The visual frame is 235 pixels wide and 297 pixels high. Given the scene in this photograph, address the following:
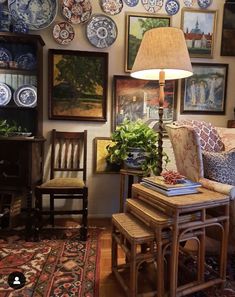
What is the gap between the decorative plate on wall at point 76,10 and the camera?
246 cm

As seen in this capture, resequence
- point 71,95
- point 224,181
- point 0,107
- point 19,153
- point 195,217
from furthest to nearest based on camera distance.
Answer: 1. point 71,95
2. point 0,107
3. point 19,153
4. point 224,181
5. point 195,217

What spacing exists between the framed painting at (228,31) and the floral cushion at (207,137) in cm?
106

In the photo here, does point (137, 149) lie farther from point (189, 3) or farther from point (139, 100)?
point (189, 3)

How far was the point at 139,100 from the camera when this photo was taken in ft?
8.61

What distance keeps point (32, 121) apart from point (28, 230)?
3.41ft

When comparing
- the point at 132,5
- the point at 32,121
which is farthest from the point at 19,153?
the point at 132,5

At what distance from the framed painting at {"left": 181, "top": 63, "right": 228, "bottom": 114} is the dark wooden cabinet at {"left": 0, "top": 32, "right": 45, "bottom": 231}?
1.44 metres

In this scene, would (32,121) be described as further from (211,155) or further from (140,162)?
(211,155)

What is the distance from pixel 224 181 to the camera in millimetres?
1743

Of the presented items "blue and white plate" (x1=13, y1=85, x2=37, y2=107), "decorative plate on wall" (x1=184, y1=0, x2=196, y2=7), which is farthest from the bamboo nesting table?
"decorative plate on wall" (x1=184, y1=0, x2=196, y2=7)

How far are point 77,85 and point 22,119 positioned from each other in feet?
2.08

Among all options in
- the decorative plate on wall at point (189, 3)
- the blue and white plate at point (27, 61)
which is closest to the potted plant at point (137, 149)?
the blue and white plate at point (27, 61)

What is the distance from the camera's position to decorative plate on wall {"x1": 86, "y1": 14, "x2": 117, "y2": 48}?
98.9 inches

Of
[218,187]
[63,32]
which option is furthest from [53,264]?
[63,32]
